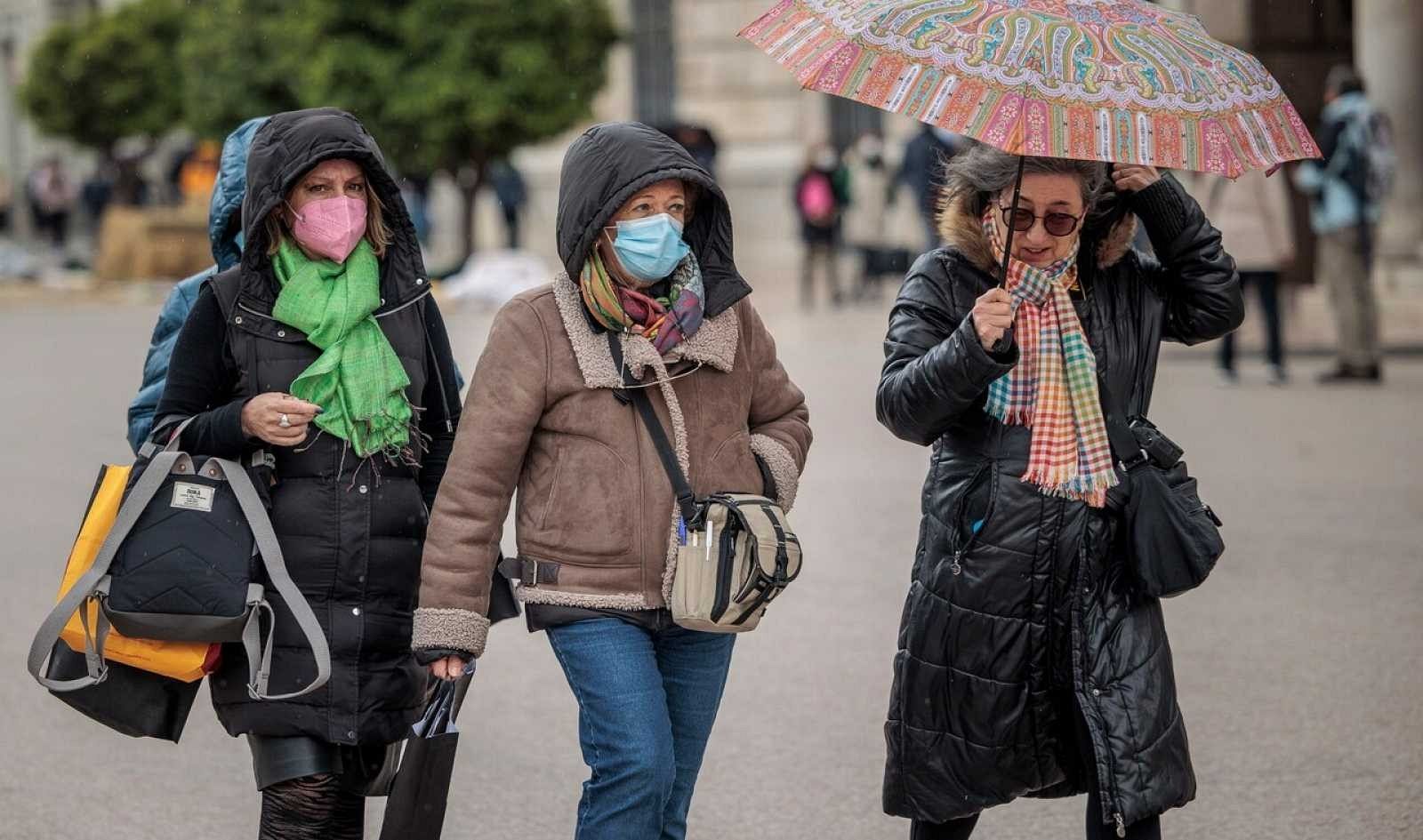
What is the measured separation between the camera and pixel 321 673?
3844mm

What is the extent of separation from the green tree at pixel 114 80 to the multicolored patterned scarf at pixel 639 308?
31.7m

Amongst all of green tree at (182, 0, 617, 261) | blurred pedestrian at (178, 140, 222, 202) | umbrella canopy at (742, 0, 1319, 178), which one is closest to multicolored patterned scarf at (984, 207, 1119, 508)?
umbrella canopy at (742, 0, 1319, 178)

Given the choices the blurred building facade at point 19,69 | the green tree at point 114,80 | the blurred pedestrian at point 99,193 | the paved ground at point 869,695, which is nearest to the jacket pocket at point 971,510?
the paved ground at point 869,695

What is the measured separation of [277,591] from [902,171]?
1738cm

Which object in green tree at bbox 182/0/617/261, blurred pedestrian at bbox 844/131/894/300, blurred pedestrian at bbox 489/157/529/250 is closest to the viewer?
blurred pedestrian at bbox 844/131/894/300

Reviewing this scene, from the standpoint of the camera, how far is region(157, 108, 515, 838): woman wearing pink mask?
154 inches

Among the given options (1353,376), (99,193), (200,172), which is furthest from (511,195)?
(1353,376)

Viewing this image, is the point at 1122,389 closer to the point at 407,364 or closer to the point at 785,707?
the point at 407,364

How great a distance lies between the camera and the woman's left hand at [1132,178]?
3.86m

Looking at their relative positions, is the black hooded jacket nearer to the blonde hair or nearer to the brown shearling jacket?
the blonde hair

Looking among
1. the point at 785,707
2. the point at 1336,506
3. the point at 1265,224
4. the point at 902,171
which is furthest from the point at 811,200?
the point at 785,707

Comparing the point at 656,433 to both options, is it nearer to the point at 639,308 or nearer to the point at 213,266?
A: the point at 639,308

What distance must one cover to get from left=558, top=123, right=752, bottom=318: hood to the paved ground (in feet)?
5.77

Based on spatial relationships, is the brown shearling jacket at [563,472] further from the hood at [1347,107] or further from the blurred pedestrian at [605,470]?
the hood at [1347,107]
